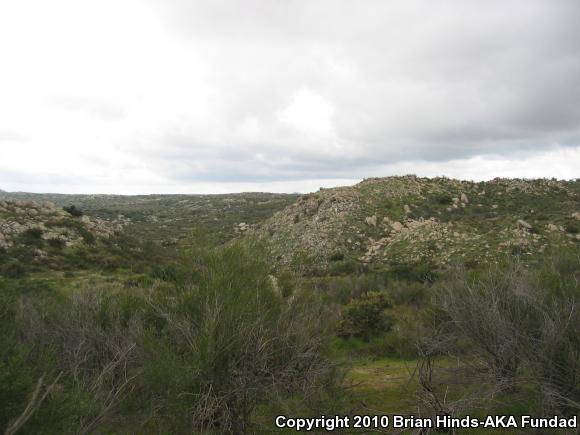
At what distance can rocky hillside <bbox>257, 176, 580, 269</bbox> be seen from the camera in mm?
27102

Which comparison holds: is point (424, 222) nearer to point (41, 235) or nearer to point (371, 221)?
point (371, 221)

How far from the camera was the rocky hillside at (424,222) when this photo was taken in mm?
27102

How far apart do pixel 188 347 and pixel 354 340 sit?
32.7 feet

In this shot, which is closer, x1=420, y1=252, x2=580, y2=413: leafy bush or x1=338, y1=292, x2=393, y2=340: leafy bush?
x1=420, y1=252, x2=580, y2=413: leafy bush

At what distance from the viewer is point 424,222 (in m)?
32.6

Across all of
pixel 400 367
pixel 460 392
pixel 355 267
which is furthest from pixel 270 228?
pixel 460 392

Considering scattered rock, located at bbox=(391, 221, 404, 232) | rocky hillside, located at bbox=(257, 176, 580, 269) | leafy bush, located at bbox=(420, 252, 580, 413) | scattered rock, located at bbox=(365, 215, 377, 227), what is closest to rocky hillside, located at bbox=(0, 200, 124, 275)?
rocky hillside, located at bbox=(257, 176, 580, 269)

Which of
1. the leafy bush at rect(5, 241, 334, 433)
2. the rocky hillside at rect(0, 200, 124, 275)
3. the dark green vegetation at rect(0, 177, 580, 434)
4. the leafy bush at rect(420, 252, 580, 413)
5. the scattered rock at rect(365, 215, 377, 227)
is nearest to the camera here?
the leafy bush at rect(5, 241, 334, 433)

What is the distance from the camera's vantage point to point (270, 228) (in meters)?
37.9

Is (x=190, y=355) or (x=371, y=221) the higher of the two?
(x=371, y=221)

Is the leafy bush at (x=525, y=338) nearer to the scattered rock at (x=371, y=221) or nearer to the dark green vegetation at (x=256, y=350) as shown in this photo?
the dark green vegetation at (x=256, y=350)

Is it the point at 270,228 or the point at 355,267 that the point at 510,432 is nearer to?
the point at 355,267

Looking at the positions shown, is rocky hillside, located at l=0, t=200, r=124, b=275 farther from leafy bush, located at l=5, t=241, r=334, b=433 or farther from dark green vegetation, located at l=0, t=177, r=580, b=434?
leafy bush, located at l=5, t=241, r=334, b=433

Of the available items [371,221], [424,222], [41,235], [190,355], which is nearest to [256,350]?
[190,355]
